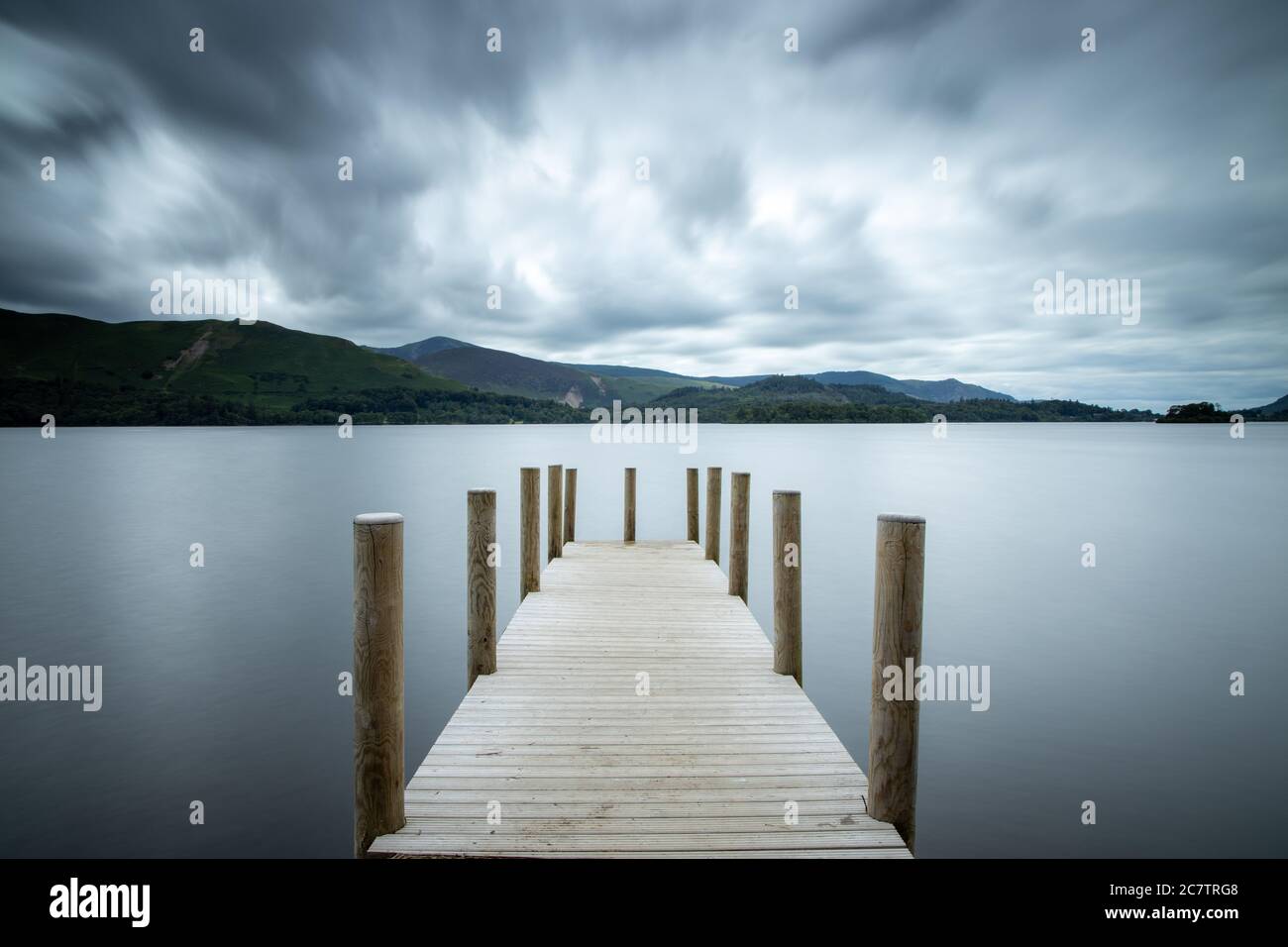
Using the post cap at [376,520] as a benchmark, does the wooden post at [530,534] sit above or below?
below

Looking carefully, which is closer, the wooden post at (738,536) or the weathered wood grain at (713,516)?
the wooden post at (738,536)

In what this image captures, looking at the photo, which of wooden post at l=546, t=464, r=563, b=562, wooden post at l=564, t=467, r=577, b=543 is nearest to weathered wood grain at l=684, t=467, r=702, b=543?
wooden post at l=564, t=467, r=577, b=543

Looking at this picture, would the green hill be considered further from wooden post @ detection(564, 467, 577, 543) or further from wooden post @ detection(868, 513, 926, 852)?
wooden post @ detection(868, 513, 926, 852)

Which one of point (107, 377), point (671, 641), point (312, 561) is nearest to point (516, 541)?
point (312, 561)

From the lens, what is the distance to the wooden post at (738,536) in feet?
30.4

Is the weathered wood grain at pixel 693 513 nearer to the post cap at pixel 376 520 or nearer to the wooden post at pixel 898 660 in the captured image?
the wooden post at pixel 898 660

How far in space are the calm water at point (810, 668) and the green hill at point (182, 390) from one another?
6028 inches

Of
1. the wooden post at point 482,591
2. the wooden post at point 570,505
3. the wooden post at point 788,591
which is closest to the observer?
the wooden post at point 482,591

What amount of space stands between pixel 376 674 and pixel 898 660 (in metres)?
2.91

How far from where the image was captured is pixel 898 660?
3705mm

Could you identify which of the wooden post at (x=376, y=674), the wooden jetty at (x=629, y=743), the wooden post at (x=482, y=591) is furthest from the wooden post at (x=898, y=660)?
the wooden post at (x=482, y=591)

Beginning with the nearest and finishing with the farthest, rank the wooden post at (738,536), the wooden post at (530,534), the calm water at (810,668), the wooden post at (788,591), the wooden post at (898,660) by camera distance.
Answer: the wooden post at (898,660), the wooden post at (788,591), the calm water at (810,668), the wooden post at (738,536), the wooden post at (530,534)

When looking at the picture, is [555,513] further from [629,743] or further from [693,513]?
[629,743]

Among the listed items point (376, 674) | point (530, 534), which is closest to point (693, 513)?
point (530, 534)
